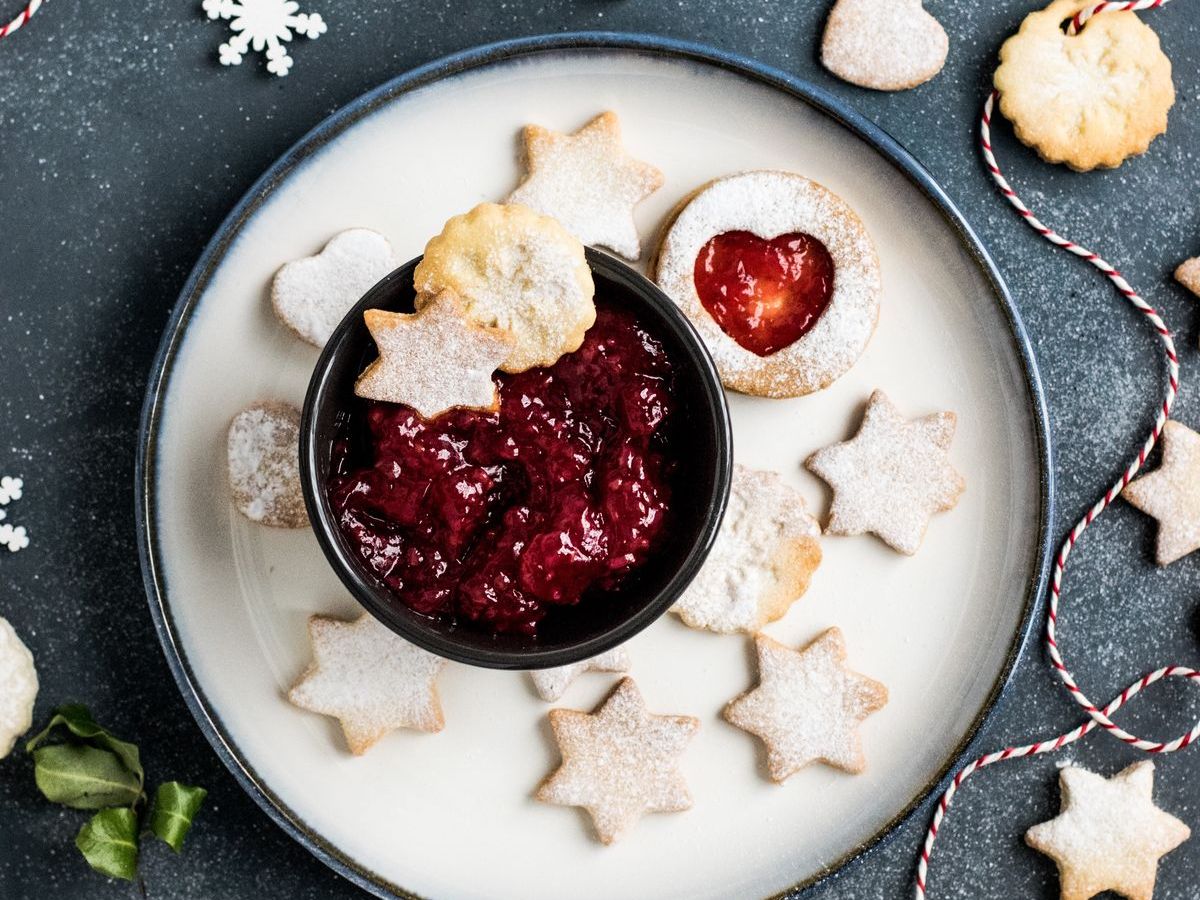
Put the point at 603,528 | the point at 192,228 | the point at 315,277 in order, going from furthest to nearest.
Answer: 1. the point at 192,228
2. the point at 315,277
3. the point at 603,528

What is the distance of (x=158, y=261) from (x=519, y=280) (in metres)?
0.75

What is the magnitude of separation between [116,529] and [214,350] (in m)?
0.39

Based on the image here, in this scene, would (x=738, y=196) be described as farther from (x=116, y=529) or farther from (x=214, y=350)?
(x=116, y=529)

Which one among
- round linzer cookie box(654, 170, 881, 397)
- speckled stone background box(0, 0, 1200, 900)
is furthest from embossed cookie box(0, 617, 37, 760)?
round linzer cookie box(654, 170, 881, 397)

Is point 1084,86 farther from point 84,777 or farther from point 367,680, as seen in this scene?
point 84,777

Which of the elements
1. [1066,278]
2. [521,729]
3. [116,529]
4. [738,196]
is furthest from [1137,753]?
[116,529]

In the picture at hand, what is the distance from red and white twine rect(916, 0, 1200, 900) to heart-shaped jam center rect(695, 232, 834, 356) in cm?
43

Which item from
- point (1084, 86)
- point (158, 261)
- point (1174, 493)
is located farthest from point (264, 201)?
point (1174, 493)

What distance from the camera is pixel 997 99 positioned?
1937 millimetres

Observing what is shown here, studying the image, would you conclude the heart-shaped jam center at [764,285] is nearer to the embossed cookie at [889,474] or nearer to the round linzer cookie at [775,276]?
the round linzer cookie at [775,276]

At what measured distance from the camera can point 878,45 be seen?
1.88 m

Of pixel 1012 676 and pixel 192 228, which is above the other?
pixel 192 228

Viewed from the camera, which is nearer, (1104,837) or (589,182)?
(589,182)

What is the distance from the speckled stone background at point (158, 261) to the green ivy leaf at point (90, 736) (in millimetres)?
41
